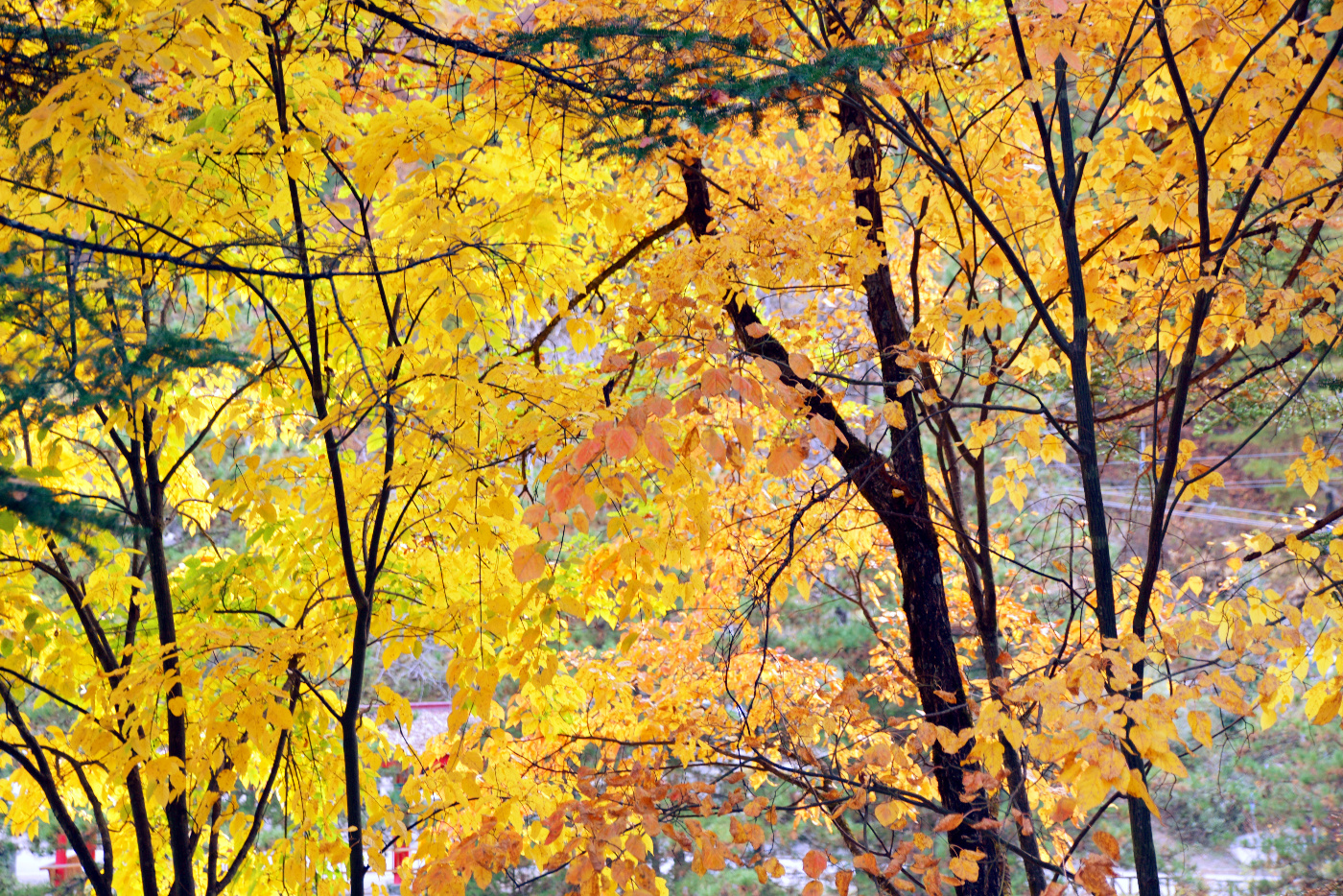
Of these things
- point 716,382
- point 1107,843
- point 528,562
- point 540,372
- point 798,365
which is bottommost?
point 1107,843

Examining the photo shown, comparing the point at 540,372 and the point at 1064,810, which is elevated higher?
the point at 540,372

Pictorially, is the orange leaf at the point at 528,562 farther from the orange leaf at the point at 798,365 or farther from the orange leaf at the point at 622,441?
the orange leaf at the point at 798,365

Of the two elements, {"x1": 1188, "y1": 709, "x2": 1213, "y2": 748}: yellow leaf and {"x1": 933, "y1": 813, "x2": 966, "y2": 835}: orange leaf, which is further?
{"x1": 933, "y1": 813, "x2": 966, "y2": 835}: orange leaf

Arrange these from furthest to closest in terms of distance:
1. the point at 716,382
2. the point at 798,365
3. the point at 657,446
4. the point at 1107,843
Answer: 1. the point at 798,365
2. the point at 1107,843
3. the point at 716,382
4. the point at 657,446

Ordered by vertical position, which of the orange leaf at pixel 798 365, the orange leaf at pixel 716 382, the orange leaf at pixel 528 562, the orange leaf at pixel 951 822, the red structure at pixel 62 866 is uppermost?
the orange leaf at pixel 798 365

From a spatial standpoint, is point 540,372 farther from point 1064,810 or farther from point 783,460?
point 1064,810

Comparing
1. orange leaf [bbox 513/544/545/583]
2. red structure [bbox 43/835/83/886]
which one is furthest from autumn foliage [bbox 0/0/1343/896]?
red structure [bbox 43/835/83/886]

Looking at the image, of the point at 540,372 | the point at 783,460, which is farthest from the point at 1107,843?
the point at 540,372

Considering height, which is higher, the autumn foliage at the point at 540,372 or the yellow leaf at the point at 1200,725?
the autumn foliage at the point at 540,372

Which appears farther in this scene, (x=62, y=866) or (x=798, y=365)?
(x=62, y=866)

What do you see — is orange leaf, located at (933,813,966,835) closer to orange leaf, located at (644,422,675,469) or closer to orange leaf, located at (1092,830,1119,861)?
orange leaf, located at (1092,830,1119,861)

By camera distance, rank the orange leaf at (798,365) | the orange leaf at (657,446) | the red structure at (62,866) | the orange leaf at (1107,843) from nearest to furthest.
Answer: the orange leaf at (657,446), the orange leaf at (1107,843), the orange leaf at (798,365), the red structure at (62,866)

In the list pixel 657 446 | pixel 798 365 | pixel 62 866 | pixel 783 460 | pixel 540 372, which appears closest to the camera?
pixel 657 446

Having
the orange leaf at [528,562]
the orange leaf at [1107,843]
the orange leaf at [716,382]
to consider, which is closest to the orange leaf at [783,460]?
the orange leaf at [716,382]
